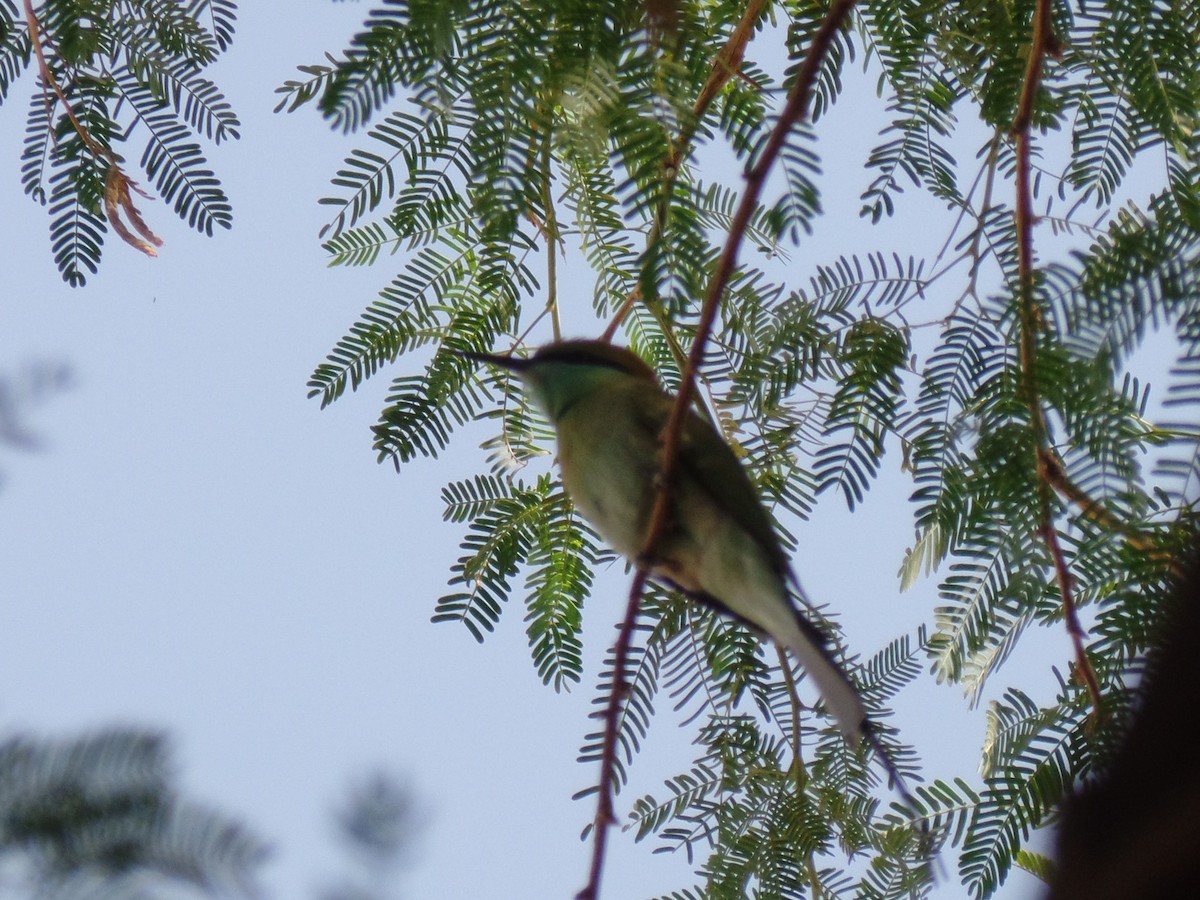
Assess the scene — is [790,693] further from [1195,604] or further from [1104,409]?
[1195,604]

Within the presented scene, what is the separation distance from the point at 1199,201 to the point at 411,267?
5.66 ft

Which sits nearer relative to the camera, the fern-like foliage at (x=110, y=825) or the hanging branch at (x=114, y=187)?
the fern-like foliage at (x=110, y=825)

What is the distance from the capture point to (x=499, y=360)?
292cm

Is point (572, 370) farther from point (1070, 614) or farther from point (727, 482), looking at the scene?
point (1070, 614)

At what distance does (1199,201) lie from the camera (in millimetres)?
2172

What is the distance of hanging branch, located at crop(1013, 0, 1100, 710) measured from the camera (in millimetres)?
2000

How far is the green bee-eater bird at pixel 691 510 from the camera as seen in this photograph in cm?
282

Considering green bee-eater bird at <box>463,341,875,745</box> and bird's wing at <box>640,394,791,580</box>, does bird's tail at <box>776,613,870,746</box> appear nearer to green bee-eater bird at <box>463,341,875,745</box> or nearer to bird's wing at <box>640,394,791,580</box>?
green bee-eater bird at <box>463,341,875,745</box>

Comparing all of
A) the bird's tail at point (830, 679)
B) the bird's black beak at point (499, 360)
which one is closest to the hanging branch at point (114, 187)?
the bird's black beak at point (499, 360)

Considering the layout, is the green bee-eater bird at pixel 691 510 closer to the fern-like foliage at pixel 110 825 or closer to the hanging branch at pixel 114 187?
the hanging branch at pixel 114 187

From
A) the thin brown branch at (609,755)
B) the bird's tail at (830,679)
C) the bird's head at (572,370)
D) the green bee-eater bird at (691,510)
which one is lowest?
the thin brown branch at (609,755)

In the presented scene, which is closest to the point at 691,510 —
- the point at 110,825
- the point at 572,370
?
the point at 572,370

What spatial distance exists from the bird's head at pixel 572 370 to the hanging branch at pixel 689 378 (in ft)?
1.94

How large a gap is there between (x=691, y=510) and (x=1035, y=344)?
1.08 meters
